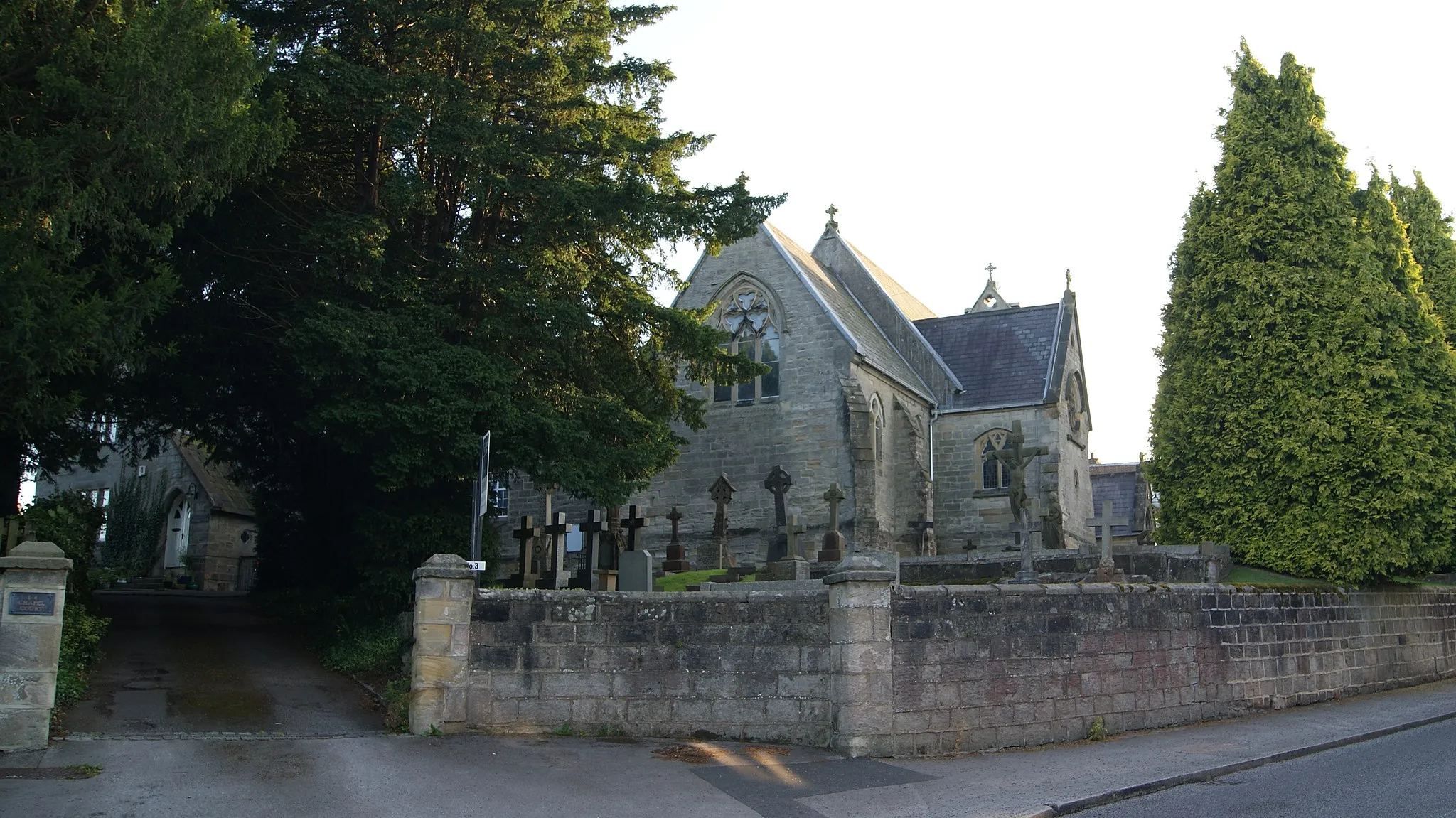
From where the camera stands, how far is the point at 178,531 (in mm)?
35906

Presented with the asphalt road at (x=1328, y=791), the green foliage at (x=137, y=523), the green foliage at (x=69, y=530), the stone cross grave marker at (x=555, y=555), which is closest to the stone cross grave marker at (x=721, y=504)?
the stone cross grave marker at (x=555, y=555)

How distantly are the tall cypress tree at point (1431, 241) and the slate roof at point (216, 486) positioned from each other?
3129 cm

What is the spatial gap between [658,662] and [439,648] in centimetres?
201

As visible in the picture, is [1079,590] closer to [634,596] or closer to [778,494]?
[634,596]

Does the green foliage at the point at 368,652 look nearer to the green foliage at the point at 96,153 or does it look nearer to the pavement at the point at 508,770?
the pavement at the point at 508,770

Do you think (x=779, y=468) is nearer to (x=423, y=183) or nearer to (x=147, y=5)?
(x=423, y=183)

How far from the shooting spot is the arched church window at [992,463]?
96.9ft

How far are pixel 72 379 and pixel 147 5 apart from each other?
505 centimetres

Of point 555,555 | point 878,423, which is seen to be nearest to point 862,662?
point 555,555

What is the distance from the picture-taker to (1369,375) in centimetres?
1772

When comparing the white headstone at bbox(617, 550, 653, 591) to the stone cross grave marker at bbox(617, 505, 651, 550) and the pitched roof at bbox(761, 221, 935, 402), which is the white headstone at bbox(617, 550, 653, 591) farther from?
the pitched roof at bbox(761, 221, 935, 402)

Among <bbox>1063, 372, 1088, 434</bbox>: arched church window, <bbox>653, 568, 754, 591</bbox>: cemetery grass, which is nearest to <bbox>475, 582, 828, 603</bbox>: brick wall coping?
<bbox>653, 568, 754, 591</bbox>: cemetery grass

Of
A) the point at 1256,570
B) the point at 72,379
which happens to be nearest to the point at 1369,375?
the point at 1256,570

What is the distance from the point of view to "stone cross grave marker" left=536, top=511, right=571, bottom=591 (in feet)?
47.0
